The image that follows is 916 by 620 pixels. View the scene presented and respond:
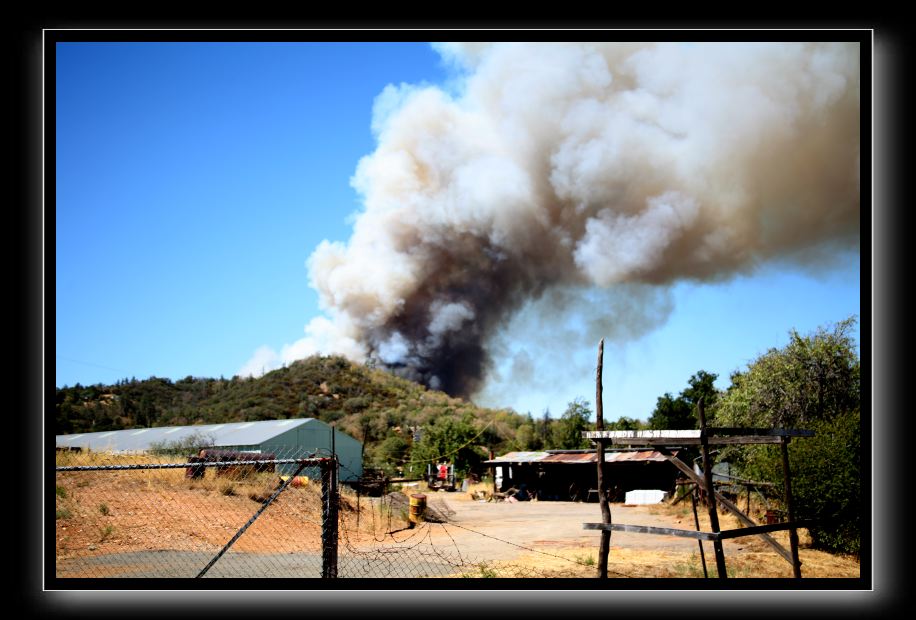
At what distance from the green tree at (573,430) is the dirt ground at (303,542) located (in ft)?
87.1

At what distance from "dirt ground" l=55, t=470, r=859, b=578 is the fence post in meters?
3.63

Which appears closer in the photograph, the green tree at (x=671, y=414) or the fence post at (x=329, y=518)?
the fence post at (x=329, y=518)

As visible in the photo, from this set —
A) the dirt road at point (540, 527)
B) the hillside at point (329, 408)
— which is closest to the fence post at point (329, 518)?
the dirt road at point (540, 527)

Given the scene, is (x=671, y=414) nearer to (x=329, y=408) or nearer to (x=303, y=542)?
(x=329, y=408)

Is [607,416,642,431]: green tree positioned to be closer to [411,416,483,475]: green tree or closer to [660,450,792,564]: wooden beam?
[411,416,483,475]: green tree

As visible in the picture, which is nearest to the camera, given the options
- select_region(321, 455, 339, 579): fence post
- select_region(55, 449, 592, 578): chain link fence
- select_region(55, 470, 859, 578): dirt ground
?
select_region(321, 455, 339, 579): fence post

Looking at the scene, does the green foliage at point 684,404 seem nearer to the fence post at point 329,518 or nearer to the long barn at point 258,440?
the long barn at point 258,440

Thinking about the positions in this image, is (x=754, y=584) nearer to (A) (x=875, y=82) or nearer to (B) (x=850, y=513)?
(A) (x=875, y=82)

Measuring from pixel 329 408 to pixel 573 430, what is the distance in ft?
75.9

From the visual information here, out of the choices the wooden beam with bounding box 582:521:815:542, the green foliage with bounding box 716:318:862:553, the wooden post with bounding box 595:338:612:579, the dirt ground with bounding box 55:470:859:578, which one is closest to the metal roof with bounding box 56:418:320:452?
Answer: the dirt ground with bounding box 55:470:859:578

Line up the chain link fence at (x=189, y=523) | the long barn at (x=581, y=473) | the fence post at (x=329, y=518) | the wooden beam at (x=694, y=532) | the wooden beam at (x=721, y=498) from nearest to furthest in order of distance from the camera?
the fence post at (x=329, y=518) < the wooden beam at (x=694, y=532) < the wooden beam at (x=721, y=498) < the chain link fence at (x=189, y=523) < the long barn at (x=581, y=473)

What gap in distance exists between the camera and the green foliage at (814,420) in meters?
13.3

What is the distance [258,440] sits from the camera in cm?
3272

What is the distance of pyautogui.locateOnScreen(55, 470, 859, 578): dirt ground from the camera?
11.7m
